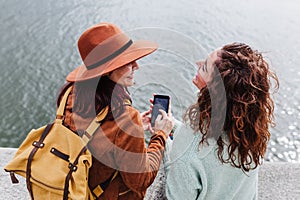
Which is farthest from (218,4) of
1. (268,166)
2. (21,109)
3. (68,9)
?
(268,166)

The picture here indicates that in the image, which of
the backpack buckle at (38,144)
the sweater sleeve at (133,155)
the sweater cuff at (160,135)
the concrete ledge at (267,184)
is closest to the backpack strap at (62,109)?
the backpack buckle at (38,144)

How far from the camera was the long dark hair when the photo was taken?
1.22 m

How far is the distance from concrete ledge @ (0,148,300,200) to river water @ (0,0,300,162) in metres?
1.30

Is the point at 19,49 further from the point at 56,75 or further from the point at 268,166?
the point at 268,166

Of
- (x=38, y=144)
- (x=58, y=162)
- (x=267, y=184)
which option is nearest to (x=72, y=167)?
(x=58, y=162)

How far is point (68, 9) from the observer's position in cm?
598

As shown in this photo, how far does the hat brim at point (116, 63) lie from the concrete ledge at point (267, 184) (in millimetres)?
809

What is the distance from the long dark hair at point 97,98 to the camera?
1221mm

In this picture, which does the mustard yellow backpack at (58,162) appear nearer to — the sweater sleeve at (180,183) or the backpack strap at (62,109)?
the backpack strap at (62,109)

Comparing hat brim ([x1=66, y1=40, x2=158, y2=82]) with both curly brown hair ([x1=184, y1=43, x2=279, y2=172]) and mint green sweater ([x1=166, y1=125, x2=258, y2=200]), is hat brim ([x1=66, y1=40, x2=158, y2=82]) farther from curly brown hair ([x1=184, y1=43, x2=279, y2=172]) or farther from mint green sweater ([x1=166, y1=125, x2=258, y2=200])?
mint green sweater ([x1=166, y1=125, x2=258, y2=200])

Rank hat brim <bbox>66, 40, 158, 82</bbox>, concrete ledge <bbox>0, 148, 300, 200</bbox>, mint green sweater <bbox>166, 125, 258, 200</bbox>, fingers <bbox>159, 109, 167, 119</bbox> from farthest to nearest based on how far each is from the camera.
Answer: concrete ledge <bbox>0, 148, 300, 200</bbox>
fingers <bbox>159, 109, 167, 119</bbox>
mint green sweater <bbox>166, 125, 258, 200</bbox>
hat brim <bbox>66, 40, 158, 82</bbox>

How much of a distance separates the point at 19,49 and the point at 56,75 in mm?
924

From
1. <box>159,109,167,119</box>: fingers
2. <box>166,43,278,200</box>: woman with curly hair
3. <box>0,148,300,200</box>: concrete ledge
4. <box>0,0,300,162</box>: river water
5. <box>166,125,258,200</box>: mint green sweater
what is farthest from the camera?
<box>0,0,300,162</box>: river water

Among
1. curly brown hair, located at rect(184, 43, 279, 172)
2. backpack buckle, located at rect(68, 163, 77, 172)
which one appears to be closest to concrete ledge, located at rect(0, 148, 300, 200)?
curly brown hair, located at rect(184, 43, 279, 172)
